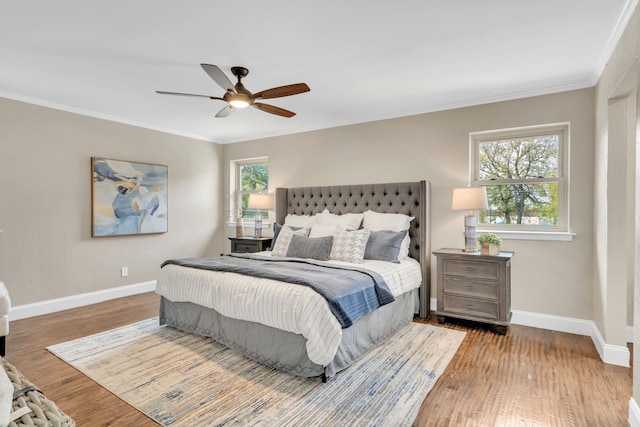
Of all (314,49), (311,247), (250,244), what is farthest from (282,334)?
(250,244)

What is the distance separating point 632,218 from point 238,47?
390 centimetres

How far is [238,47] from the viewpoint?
2621 mm

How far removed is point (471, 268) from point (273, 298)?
2108 mm

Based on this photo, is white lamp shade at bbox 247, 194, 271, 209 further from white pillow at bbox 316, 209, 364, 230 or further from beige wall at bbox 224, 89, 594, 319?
white pillow at bbox 316, 209, 364, 230

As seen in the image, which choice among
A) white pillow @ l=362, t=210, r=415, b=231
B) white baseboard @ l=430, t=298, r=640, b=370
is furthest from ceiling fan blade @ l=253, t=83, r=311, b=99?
white baseboard @ l=430, t=298, r=640, b=370

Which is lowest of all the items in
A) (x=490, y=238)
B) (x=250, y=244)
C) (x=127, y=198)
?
(x=250, y=244)

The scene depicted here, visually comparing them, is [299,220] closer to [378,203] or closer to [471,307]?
[378,203]

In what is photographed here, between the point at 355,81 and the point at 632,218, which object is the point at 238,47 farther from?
the point at 632,218

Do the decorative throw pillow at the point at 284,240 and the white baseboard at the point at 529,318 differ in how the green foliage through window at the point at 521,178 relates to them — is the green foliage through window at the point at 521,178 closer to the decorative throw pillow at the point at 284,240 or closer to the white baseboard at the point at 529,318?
the white baseboard at the point at 529,318

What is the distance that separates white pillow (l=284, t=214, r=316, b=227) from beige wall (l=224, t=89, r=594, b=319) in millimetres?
601

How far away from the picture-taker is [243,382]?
239 centimetres

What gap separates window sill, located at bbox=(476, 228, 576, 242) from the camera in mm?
3387

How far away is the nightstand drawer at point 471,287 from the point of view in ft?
A: 11.0

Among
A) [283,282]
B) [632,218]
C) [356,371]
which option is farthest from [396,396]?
[632,218]
